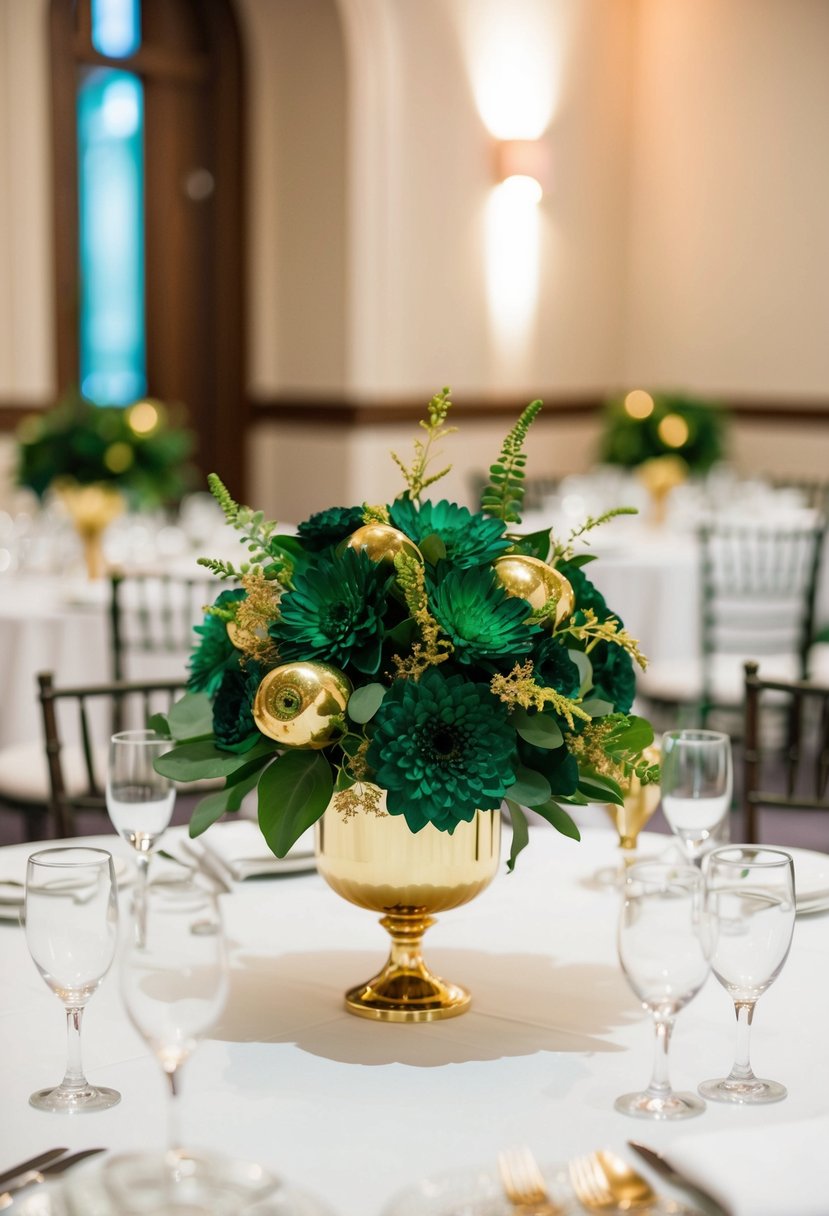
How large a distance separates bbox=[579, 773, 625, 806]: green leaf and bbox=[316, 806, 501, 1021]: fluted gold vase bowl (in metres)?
0.09

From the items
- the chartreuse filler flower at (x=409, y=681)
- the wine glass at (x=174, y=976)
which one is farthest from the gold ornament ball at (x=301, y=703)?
the wine glass at (x=174, y=976)

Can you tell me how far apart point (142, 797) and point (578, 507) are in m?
3.91

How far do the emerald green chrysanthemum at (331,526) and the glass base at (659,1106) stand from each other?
0.61 m

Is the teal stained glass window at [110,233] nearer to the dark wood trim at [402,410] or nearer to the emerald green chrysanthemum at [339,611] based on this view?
the dark wood trim at [402,410]

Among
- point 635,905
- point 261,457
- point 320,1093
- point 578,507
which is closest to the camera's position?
point 635,905

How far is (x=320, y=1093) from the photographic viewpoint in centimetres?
139

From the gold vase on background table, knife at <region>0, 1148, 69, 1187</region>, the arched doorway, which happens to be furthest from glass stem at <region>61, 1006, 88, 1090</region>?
the arched doorway

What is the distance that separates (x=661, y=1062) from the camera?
135 cm

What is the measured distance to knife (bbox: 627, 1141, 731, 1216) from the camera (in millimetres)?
1164

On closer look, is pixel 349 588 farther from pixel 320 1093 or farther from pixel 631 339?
pixel 631 339

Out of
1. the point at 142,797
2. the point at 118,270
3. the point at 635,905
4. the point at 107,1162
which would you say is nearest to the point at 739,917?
the point at 635,905

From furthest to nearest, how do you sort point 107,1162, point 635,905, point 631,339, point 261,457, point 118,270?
point 631,339, point 261,457, point 118,270, point 635,905, point 107,1162

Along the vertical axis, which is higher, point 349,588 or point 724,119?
point 724,119

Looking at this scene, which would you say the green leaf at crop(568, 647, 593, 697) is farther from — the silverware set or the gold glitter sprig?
the silverware set
